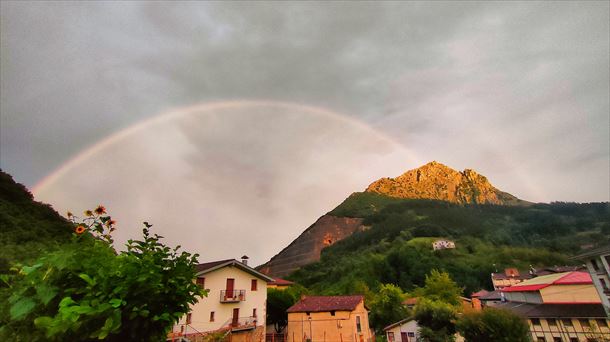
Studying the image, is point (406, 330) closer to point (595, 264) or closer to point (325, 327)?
point (325, 327)

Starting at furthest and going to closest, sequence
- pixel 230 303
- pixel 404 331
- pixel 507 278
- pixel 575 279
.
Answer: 1. pixel 507 278
2. pixel 404 331
3. pixel 575 279
4. pixel 230 303

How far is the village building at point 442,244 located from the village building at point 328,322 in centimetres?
8729

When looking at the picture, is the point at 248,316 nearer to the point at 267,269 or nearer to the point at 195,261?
the point at 195,261

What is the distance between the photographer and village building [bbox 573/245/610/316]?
2075cm

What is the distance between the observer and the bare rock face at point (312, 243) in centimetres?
15775

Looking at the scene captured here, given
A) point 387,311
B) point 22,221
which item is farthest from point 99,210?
point 387,311

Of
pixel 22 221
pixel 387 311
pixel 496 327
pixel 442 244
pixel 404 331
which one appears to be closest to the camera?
pixel 22 221

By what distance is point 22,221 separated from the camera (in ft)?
67.1

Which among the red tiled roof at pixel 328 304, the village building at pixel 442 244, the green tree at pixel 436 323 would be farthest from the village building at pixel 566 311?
the village building at pixel 442 244

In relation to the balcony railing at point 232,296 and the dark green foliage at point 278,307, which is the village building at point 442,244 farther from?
the balcony railing at point 232,296

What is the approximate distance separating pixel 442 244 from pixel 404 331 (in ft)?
281

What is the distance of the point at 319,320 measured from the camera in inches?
1277

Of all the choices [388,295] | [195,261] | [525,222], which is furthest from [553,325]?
[525,222]

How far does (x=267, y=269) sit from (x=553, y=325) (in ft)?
475
